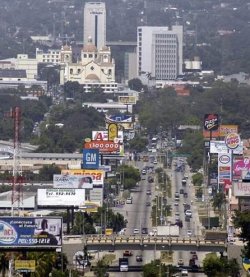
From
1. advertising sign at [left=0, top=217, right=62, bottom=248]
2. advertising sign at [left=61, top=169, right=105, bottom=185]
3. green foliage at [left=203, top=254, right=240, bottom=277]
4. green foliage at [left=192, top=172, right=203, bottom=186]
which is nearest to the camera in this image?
advertising sign at [left=0, top=217, right=62, bottom=248]

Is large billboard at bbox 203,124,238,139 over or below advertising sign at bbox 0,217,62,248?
over

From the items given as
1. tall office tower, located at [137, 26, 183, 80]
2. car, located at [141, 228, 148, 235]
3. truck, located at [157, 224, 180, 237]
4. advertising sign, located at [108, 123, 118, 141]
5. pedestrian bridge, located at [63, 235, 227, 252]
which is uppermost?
tall office tower, located at [137, 26, 183, 80]

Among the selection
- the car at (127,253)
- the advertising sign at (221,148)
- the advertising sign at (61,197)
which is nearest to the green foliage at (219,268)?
the car at (127,253)

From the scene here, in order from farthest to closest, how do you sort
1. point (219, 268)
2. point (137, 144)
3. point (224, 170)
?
point (137, 144)
point (224, 170)
point (219, 268)

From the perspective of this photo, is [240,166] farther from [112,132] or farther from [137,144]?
[137,144]

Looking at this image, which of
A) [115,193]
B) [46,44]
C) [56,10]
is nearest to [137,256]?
[115,193]

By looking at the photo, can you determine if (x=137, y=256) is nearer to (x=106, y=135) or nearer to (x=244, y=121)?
(x=106, y=135)

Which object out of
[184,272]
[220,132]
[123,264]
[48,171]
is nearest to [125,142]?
[220,132]

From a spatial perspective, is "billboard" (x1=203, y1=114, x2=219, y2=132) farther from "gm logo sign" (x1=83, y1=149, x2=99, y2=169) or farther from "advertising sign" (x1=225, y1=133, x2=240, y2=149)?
"gm logo sign" (x1=83, y1=149, x2=99, y2=169)

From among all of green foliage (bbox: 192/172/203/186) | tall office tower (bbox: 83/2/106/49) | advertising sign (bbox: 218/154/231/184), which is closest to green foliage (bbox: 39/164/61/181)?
green foliage (bbox: 192/172/203/186)
